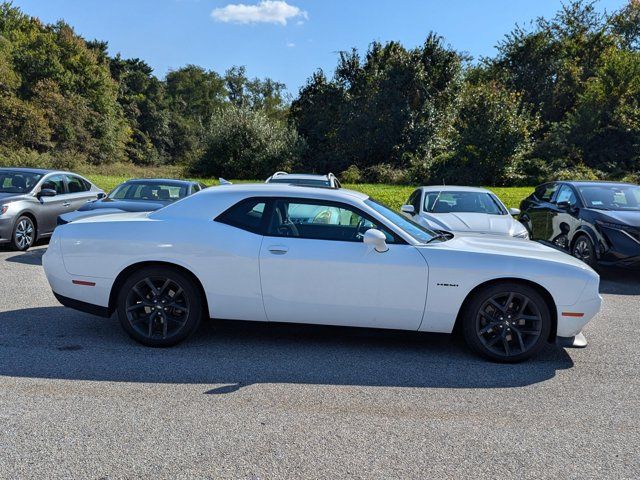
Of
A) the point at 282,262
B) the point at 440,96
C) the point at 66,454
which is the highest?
the point at 440,96

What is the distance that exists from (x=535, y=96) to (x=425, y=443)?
37.6 m

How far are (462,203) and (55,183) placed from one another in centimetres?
820

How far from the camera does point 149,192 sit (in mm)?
11219

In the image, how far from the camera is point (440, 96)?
31297mm

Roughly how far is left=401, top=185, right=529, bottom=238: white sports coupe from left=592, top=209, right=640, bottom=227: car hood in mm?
1252

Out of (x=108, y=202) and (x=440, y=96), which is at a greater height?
(x=440, y=96)

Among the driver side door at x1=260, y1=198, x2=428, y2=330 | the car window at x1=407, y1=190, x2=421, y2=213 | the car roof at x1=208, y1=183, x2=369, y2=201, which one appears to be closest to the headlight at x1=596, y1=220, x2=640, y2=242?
the car window at x1=407, y1=190, x2=421, y2=213

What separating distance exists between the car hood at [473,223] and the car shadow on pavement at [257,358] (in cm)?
404

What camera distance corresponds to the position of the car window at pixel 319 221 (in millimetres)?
5188

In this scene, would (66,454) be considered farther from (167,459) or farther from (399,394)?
(399,394)

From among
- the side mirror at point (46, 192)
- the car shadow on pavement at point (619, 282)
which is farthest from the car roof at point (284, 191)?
the side mirror at point (46, 192)

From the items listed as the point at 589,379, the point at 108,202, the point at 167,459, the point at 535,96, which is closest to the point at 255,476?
the point at 167,459

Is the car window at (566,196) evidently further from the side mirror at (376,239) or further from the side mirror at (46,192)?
the side mirror at (46,192)

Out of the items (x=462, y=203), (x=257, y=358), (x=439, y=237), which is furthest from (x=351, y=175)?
(x=257, y=358)
